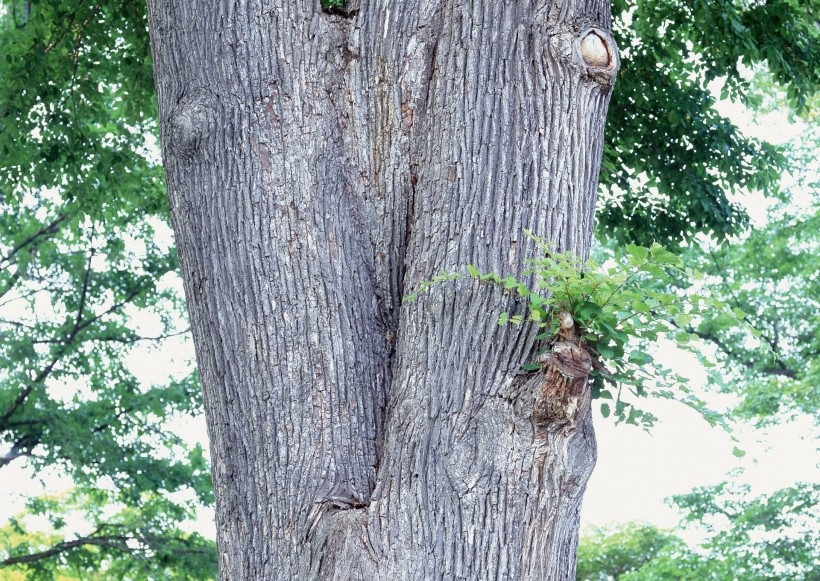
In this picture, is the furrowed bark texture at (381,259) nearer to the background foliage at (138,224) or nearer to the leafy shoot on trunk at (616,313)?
the leafy shoot on trunk at (616,313)

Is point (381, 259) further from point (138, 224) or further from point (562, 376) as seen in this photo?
point (138, 224)

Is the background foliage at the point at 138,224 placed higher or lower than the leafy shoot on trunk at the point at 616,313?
higher

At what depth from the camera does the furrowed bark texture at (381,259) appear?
2.34 metres

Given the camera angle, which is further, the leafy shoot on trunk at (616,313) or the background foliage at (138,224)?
the background foliage at (138,224)

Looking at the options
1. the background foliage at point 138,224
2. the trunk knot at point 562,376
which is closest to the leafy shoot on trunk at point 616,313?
the trunk knot at point 562,376

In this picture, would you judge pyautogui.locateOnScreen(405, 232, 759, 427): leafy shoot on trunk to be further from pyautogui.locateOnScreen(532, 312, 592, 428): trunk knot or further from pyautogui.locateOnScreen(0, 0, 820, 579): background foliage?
pyautogui.locateOnScreen(0, 0, 820, 579): background foliage

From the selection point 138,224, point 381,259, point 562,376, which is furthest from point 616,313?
point 138,224

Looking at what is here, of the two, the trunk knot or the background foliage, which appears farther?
Answer: the background foliage

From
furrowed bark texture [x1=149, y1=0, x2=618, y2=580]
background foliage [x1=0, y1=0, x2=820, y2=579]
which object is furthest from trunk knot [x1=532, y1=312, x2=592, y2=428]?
background foliage [x1=0, y1=0, x2=820, y2=579]

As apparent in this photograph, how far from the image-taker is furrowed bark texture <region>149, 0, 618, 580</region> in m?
2.34

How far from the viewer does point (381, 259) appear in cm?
286

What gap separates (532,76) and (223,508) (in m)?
1.59

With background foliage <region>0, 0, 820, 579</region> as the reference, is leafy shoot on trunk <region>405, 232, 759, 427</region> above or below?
below

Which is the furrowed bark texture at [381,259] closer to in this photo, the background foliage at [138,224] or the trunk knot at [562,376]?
the trunk knot at [562,376]
